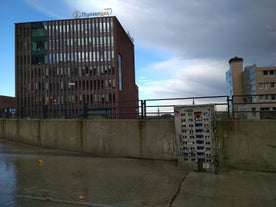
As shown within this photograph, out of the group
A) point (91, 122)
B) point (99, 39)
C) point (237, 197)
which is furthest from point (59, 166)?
point (99, 39)

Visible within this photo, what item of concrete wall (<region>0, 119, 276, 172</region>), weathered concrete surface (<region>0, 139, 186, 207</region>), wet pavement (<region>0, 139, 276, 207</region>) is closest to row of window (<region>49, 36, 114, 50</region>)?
concrete wall (<region>0, 119, 276, 172</region>)

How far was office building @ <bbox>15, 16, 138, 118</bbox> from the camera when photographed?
87.1 meters

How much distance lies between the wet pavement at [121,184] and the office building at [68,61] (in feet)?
251

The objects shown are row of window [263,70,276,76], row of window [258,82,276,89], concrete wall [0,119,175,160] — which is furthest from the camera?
row of window [263,70,276,76]

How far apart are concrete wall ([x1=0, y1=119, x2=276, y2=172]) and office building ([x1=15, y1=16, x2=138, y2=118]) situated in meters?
72.2

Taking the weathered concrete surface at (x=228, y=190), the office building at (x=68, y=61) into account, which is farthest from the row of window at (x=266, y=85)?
the weathered concrete surface at (x=228, y=190)

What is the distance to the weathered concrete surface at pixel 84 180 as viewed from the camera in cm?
626

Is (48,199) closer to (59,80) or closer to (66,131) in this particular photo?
(66,131)

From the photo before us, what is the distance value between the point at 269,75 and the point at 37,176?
77.2 metres

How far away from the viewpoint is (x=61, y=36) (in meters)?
89.1

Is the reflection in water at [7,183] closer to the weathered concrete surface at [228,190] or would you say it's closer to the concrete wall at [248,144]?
the weathered concrete surface at [228,190]

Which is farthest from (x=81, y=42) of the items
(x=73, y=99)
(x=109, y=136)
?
(x=109, y=136)

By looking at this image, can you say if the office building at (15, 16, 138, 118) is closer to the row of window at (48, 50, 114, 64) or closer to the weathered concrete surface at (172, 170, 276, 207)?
the row of window at (48, 50, 114, 64)

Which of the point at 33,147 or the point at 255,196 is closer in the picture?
the point at 255,196
